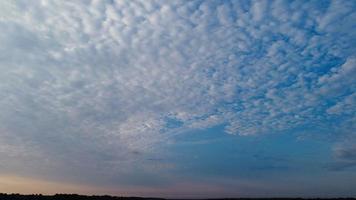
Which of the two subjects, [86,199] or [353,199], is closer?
[86,199]

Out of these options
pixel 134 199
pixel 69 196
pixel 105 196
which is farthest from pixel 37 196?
pixel 134 199

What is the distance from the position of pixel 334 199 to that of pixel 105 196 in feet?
242

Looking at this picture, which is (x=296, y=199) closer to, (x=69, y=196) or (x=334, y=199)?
(x=334, y=199)

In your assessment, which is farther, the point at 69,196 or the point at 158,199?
the point at 158,199

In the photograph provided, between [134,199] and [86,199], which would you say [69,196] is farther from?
[134,199]

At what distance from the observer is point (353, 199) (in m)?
116

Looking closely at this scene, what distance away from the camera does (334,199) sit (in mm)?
127500

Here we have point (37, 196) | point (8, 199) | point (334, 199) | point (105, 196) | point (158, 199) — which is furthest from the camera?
point (158, 199)

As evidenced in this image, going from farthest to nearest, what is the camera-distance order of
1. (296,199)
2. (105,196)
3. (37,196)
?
(296,199)
(105,196)
(37,196)

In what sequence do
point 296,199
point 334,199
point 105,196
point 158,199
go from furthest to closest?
point 158,199, point 296,199, point 334,199, point 105,196

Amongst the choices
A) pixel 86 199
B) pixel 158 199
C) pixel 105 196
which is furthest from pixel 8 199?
pixel 158 199

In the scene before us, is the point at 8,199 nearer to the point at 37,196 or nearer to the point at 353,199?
the point at 37,196

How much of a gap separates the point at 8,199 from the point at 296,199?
→ 95.2 metres

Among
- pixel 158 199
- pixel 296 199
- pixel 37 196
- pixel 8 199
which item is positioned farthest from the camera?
pixel 158 199
